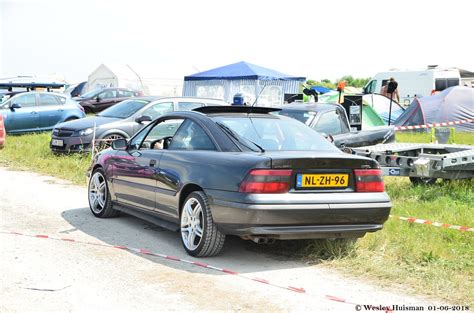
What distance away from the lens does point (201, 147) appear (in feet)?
21.7

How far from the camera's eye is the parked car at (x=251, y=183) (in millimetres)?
5734

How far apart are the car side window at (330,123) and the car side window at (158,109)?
401 cm

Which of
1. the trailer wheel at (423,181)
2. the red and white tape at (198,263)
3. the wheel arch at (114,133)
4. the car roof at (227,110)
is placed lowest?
the red and white tape at (198,263)

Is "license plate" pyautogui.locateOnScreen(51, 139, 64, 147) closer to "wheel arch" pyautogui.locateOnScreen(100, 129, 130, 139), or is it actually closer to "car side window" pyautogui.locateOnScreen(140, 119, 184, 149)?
"wheel arch" pyautogui.locateOnScreen(100, 129, 130, 139)

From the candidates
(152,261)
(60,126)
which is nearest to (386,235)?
(152,261)

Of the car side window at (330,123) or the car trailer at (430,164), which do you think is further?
the car side window at (330,123)

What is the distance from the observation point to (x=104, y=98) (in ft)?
98.8

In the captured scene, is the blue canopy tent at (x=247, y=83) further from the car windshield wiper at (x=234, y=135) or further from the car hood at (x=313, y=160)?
the car hood at (x=313, y=160)

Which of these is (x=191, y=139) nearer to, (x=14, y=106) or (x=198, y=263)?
(x=198, y=263)

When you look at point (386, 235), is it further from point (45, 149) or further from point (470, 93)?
point (470, 93)

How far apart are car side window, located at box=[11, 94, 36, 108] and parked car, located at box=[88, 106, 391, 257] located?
46.6ft

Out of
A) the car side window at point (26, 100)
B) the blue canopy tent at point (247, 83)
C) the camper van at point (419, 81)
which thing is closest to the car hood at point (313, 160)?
the car side window at point (26, 100)

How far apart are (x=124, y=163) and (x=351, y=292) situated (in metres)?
3.59

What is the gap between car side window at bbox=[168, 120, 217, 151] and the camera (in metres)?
6.59
